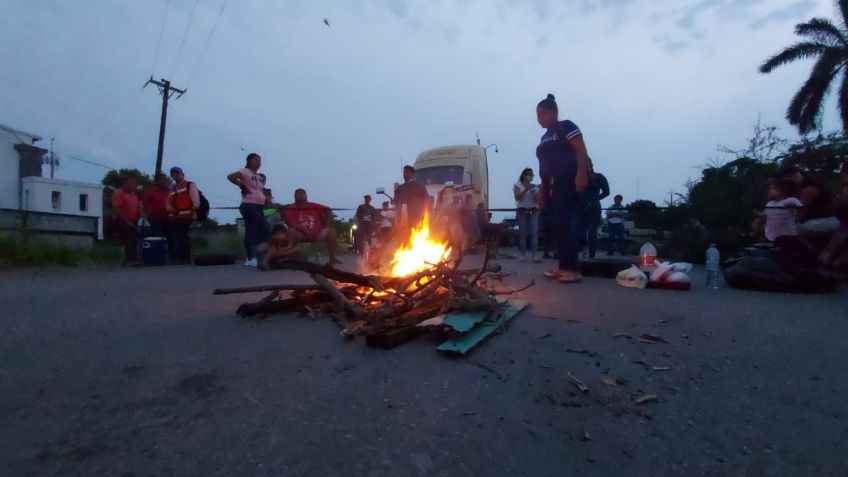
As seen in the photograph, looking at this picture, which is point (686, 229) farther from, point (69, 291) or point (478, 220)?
point (69, 291)

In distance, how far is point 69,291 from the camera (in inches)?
205

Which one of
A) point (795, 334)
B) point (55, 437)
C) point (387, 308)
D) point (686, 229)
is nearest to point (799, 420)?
point (795, 334)

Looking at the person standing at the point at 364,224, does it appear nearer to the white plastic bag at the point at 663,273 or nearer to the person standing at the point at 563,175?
the person standing at the point at 563,175

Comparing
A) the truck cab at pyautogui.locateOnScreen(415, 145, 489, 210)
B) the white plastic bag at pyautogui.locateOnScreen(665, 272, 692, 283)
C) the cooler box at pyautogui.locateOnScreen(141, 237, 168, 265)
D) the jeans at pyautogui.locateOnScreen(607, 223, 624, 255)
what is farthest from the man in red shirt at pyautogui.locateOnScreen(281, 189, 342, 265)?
the truck cab at pyautogui.locateOnScreen(415, 145, 489, 210)

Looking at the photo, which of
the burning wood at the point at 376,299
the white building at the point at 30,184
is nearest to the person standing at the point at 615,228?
the burning wood at the point at 376,299

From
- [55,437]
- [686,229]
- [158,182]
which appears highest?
[158,182]

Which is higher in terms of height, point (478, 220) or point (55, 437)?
point (478, 220)

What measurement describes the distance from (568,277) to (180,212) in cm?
717

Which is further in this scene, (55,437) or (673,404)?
(673,404)

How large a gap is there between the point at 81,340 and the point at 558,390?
9.68 ft

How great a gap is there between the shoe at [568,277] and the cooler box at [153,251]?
24.2 feet

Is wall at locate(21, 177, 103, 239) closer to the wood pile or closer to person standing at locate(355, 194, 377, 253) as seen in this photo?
person standing at locate(355, 194, 377, 253)

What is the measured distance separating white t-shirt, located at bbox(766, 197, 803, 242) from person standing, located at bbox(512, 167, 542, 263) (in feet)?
11.7

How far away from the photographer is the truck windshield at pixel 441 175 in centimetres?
1911
